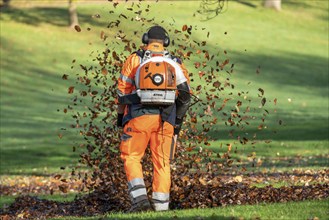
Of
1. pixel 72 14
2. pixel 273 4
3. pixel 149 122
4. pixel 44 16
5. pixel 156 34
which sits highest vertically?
pixel 273 4

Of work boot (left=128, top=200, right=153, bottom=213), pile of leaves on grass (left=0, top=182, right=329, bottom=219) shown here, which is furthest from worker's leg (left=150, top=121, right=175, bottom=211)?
pile of leaves on grass (left=0, top=182, right=329, bottom=219)

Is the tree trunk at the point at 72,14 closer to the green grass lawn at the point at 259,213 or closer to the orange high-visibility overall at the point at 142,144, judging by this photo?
the orange high-visibility overall at the point at 142,144

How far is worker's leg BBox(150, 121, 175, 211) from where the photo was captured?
1237 cm

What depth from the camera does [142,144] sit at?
1231 centimetres

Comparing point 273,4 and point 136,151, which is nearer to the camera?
point 136,151

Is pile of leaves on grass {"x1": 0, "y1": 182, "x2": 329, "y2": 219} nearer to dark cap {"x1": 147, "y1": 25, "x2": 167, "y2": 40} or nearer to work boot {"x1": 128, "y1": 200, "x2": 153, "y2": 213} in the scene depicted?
work boot {"x1": 128, "y1": 200, "x2": 153, "y2": 213}

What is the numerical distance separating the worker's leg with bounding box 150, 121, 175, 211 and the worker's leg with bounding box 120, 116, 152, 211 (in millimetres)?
131

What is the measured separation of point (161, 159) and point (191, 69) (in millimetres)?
36134

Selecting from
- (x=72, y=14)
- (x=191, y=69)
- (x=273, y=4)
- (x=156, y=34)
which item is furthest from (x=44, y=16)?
(x=156, y=34)

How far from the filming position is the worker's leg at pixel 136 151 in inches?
484

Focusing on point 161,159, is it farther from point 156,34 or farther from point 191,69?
point 191,69

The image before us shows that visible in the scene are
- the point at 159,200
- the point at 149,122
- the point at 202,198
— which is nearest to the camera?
the point at 149,122

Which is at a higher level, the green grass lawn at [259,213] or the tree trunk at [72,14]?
the tree trunk at [72,14]

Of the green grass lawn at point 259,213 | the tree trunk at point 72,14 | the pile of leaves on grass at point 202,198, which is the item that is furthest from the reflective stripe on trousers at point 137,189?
the tree trunk at point 72,14
